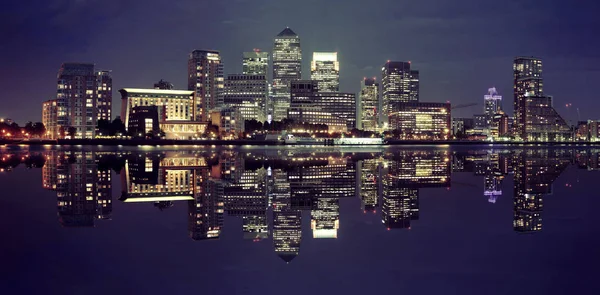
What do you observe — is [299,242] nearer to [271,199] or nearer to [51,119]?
[271,199]

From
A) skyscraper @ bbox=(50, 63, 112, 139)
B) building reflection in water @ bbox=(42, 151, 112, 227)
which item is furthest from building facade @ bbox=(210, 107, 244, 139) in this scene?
building reflection in water @ bbox=(42, 151, 112, 227)

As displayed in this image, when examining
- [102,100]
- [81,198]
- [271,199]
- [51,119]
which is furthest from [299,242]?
[102,100]

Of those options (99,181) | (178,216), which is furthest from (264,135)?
(178,216)

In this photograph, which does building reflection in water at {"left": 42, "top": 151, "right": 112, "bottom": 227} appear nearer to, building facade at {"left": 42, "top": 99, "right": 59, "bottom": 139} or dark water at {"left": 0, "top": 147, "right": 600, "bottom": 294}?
dark water at {"left": 0, "top": 147, "right": 600, "bottom": 294}

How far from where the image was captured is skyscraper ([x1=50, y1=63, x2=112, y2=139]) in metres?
186

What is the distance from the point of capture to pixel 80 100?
189625 mm

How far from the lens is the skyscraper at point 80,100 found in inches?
7338

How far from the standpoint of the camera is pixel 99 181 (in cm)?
2639

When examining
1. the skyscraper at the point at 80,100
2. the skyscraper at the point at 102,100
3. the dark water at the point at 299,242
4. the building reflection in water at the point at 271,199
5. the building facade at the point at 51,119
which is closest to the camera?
the dark water at the point at 299,242

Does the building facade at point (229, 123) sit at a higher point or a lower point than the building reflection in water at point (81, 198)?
higher

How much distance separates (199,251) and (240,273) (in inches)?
77.3


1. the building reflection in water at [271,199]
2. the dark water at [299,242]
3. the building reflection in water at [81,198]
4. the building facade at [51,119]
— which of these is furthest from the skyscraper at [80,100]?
the dark water at [299,242]

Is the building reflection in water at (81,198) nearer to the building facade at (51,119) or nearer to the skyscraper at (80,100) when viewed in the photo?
the skyscraper at (80,100)

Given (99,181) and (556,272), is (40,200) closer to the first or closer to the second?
(99,181)
